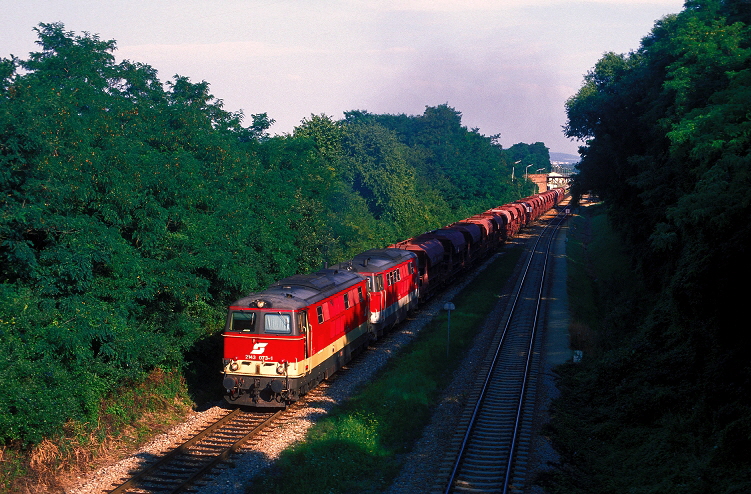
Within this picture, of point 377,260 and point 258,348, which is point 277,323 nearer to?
point 258,348

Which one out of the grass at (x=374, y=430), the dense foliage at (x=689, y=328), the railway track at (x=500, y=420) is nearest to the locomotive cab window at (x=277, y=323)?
the grass at (x=374, y=430)

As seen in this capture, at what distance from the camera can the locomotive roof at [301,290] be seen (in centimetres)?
1905

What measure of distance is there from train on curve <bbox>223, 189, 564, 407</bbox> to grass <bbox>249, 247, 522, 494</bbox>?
1.64 m

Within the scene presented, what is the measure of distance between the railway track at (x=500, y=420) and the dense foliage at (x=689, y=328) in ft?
4.31

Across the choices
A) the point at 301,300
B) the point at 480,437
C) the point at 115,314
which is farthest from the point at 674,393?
the point at 115,314

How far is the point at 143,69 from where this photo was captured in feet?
121

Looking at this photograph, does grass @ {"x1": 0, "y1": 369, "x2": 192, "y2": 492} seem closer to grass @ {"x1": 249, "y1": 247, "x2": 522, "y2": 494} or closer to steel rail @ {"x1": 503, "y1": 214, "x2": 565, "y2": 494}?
grass @ {"x1": 249, "y1": 247, "x2": 522, "y2": 494}

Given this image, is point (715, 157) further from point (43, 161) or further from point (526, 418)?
point (43, 161)

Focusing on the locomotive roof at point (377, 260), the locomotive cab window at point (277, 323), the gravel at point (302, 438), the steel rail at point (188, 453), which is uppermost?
the locomotive roof at point (377, 260)

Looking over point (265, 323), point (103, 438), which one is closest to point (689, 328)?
point (265, 323)

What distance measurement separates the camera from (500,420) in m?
18.3

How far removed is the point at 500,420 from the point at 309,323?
640cm

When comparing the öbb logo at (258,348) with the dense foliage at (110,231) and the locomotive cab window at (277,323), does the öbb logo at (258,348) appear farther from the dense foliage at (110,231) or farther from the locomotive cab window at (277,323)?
the dense foliage at (110,231)

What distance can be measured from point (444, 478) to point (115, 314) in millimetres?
9694
